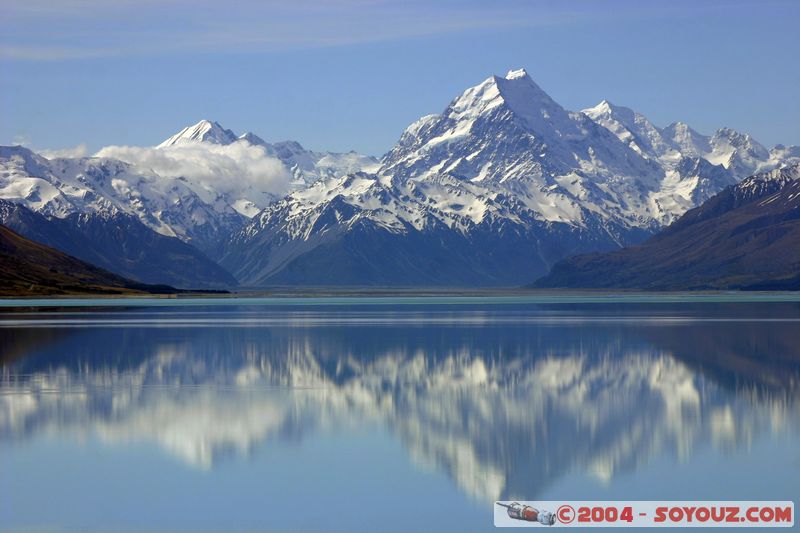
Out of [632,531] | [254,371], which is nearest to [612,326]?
[254,371]

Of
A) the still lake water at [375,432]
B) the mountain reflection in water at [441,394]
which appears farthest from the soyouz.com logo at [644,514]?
the mountain reflection in water at [441,394]

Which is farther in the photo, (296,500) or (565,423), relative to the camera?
(565,423)

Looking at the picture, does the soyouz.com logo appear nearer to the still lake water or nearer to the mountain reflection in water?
the still lake water

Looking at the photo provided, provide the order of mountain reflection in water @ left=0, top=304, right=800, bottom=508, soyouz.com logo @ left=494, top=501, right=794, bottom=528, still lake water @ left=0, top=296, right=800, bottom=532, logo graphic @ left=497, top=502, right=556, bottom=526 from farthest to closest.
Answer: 1. mountain reflection in water @ left=0, top=304, right=800, bottom=508
2. still lake water @ left=0, top=296, right=800, bottom=532
3. logo graphic @ left=497, top=502, right=556, bottom=526
4. soyouz.com logo @ left=494, top=501, right=794, bottom=528

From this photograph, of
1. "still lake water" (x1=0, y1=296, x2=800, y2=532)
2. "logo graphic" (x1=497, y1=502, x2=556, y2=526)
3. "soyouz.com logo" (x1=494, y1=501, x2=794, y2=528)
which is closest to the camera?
"soyouz.com logo" (x1=494, y1=501, x2=794, y2=528)

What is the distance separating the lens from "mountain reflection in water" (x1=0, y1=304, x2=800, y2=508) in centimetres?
4978

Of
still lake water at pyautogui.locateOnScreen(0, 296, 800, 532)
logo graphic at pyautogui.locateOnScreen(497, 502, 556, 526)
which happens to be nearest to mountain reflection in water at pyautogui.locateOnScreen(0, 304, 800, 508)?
still lake water at pyautogui.locateOnScreen(0, 296, 800, 532)

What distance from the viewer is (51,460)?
47.3 metres

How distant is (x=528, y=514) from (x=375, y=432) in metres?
17.3

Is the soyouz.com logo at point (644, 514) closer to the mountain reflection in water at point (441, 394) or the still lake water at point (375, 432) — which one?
the still lake water at point (375, 432)

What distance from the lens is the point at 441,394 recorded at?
67750 mm

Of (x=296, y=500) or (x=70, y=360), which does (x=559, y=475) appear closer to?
(x=296, y=500)

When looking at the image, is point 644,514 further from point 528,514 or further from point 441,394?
point 441,394

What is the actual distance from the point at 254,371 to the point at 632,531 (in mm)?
48273
